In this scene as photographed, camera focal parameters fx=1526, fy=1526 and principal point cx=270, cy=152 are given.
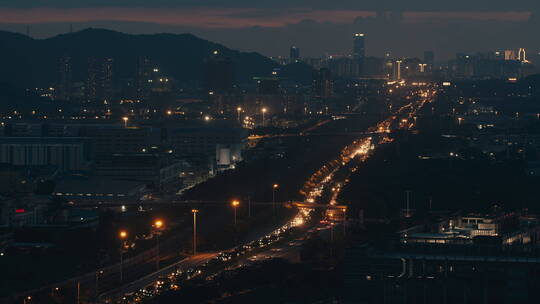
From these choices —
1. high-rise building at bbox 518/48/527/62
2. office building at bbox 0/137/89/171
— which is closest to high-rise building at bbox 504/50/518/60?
high-rise building at bbox 518/48/527/62

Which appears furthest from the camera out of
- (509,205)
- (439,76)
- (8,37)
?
(439,76)

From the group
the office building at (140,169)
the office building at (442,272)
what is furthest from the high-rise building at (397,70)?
the office building at (442,272)

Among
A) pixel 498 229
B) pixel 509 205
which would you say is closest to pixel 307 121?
pixel 509 205

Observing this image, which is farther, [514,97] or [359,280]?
[514,97]

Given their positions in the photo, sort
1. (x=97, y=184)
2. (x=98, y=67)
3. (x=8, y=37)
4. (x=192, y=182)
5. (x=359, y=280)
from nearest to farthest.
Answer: (x=359, y=280) < (x=97, y=184) < (x=192, y=182) < (x=98, y=67) < (x=8, y=37)

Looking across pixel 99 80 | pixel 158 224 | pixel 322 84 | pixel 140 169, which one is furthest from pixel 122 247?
pixel 322 84

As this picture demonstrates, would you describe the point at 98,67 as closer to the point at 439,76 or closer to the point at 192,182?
the point at 439,76

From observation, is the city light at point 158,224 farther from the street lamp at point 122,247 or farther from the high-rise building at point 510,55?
the high-rise building at point 510,55
